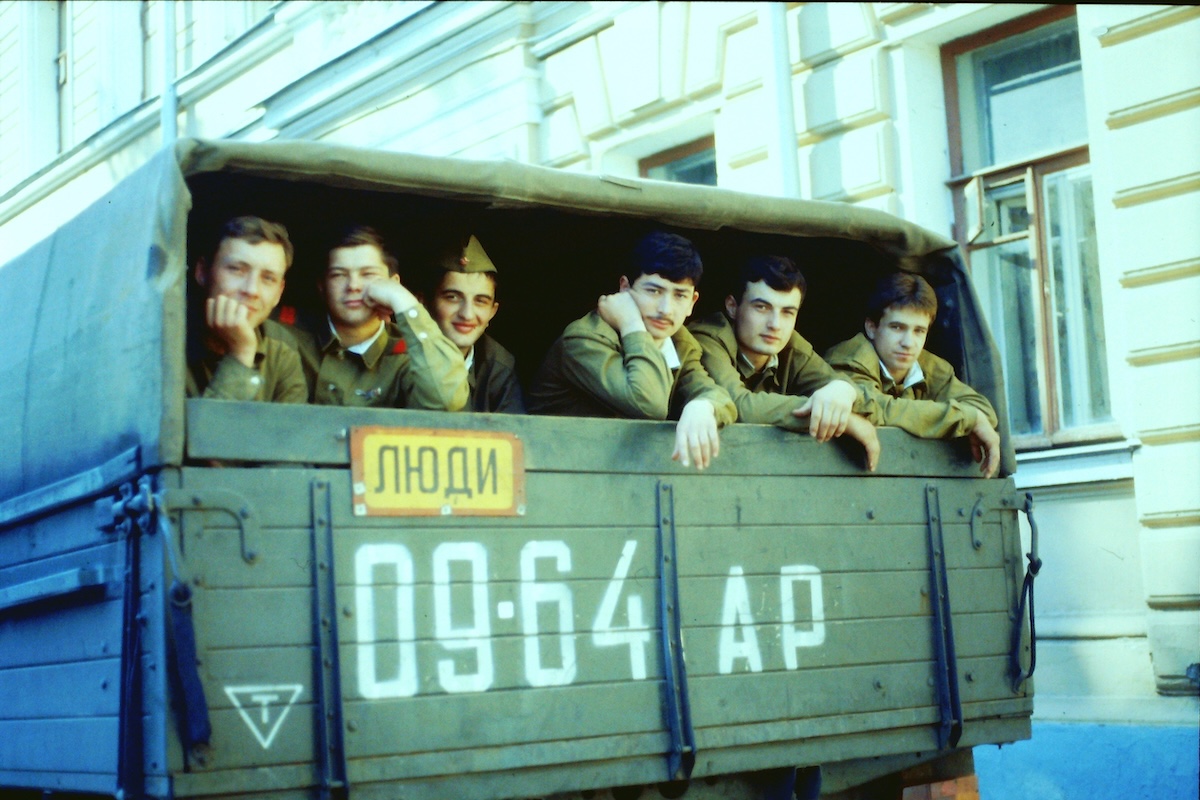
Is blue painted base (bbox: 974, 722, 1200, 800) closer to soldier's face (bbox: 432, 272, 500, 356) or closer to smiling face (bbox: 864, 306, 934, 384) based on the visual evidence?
smiling face (bbox: 864, 306, 934, 384)

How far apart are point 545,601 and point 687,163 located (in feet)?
21.4

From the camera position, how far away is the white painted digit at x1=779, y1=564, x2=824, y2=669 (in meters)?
4.09

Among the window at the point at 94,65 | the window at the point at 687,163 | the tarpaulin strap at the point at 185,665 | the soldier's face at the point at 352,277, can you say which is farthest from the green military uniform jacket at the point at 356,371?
the window at the point at 94,65

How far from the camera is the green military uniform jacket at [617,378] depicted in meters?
4.17

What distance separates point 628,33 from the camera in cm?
962

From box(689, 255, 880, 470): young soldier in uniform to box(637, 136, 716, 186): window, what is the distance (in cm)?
476

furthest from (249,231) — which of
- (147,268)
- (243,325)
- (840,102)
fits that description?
(840,102)

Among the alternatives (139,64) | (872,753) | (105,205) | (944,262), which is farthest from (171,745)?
(139,64)

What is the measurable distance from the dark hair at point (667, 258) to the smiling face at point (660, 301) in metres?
0.02

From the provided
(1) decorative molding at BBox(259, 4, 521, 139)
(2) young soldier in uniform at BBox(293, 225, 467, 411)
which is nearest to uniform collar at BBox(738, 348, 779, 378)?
(2) young soldier in uniform at BBox(293, 225, 467, 411)

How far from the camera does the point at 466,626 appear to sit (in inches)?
140

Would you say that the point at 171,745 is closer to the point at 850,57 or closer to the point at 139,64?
the point at 850,57

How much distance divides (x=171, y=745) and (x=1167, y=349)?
504 centimetres

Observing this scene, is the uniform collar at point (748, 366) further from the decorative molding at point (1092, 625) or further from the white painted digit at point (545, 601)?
the decorative molding at point (1092, 625)
